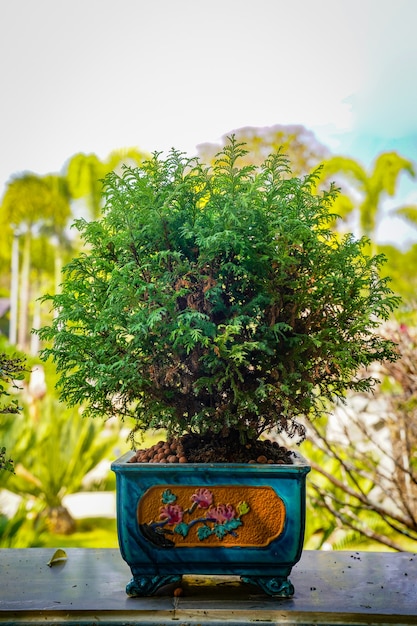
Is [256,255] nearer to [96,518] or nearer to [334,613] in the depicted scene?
[334,613]

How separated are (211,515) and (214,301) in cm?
40

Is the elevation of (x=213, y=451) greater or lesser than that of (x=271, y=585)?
greater

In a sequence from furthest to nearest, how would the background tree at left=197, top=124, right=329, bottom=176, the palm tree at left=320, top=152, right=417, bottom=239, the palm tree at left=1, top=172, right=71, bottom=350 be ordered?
the palm tree at left=1, top=172, right=71, bottom=350 → the palm tree at left=320, top=152, right=417, bottom=239 → the background tree at left=197, top=124, right=329, bottom=176

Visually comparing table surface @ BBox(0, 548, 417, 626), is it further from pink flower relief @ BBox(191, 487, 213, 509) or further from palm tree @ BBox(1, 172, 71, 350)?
palm tree @ BBox(1, 172, 71, 350)

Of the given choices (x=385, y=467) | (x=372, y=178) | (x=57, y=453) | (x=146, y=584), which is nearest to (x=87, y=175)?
(x=372, y=178)

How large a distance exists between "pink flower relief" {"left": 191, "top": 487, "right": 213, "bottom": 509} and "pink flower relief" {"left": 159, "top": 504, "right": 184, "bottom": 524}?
33mm

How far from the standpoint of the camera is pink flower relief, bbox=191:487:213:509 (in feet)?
4.09

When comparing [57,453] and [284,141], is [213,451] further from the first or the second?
[284,141]

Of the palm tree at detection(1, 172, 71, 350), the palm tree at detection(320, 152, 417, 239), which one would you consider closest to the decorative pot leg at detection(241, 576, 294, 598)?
the palm tree at detection(320, 152, 417, 239)

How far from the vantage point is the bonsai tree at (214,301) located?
4.08ft

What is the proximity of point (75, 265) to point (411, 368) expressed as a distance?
4.62ft

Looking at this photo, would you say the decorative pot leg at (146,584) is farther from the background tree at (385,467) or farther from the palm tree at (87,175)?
the palm tree at (87,175)

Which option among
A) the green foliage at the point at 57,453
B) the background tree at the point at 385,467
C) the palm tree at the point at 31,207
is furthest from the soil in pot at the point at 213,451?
the palm tree at the point at 31,207

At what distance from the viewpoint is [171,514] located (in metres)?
1.25
